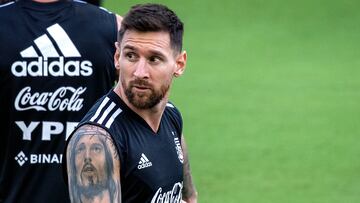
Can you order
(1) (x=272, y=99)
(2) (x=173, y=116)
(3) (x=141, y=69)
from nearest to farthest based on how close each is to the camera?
1. (3) (x=141, y=69)
2. (2) (x=173, y=116)
3. (1) (x=272, y=99)

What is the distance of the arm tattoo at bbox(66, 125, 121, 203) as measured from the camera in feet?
14.0

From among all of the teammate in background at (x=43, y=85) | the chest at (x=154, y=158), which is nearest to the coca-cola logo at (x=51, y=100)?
the teammate in background at (x=43, y=85)

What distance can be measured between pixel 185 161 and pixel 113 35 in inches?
31.6

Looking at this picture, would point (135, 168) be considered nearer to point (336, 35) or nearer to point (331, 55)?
point (331, 55)

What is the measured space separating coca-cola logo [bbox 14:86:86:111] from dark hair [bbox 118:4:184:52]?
909 millimetres

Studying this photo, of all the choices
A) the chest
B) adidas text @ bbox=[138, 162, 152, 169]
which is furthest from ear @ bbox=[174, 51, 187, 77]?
adidas text @ bbox=[138, 162, 152, 169]

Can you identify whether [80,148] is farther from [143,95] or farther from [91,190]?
[143,95]

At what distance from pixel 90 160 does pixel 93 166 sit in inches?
1.2

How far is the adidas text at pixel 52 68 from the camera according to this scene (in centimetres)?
533

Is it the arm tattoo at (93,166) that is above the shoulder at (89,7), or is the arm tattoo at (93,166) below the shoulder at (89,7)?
below

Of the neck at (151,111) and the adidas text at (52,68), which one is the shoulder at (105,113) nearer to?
the neck at (151,111)

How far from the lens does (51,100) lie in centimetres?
535

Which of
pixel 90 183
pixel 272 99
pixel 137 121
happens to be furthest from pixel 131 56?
pixel 272 99

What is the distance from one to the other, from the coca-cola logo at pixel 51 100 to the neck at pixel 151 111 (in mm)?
798
